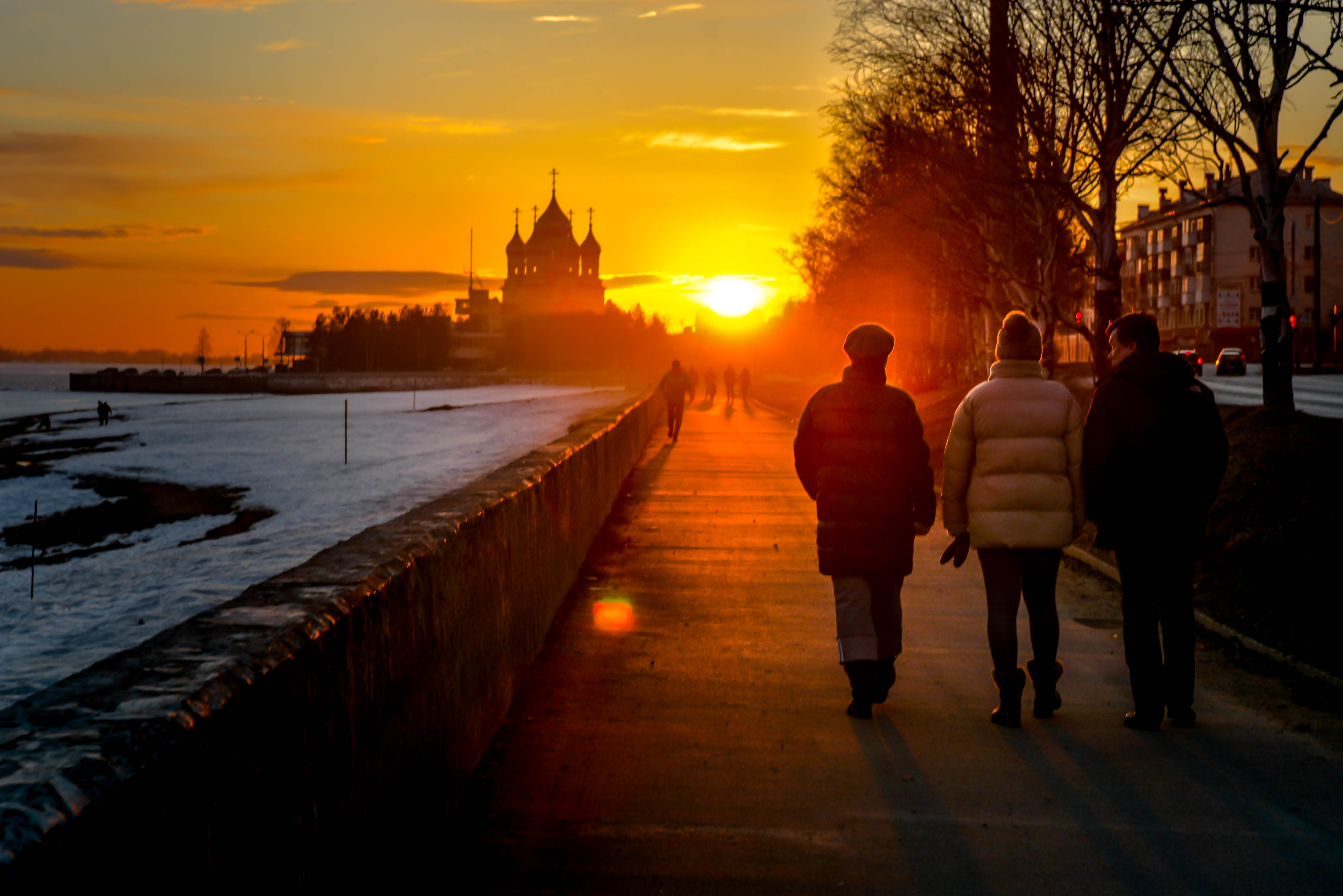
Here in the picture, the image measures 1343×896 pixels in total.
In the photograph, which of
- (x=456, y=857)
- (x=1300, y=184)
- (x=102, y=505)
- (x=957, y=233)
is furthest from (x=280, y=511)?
(x=1300, y=184)

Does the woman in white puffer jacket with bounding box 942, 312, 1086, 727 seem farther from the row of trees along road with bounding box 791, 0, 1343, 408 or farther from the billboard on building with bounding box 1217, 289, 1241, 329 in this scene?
the billboard on building with bounding box 1217, 289, 1241, 329

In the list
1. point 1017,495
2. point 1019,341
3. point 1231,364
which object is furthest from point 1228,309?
point 1017,495

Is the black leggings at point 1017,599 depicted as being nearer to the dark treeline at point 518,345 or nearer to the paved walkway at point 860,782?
the paved walkway at point 860,782

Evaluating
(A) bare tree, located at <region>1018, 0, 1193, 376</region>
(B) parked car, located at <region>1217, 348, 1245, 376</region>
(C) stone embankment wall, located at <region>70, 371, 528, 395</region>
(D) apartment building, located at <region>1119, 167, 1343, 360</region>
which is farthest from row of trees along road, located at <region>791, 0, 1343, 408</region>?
(C) stone embankment wall, located at <region>70, 371, 528, 395</region>

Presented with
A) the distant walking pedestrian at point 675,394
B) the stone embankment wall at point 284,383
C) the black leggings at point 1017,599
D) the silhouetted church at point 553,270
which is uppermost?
the silhouetted church at point 553,270

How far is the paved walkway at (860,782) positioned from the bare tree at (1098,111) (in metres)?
9.98

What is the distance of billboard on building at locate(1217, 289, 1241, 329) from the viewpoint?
8888 cm

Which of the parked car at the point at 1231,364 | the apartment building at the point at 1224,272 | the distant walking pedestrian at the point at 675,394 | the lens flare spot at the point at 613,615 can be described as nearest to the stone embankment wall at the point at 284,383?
the apartment building at the point at 1224,272

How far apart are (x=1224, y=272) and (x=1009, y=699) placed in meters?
106

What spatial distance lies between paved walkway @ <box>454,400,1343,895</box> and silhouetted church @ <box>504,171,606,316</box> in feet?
605

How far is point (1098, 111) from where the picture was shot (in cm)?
1675

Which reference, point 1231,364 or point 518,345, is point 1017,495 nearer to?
point 1231,364

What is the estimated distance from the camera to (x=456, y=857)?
4.04 meters

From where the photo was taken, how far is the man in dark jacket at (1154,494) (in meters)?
5.41
